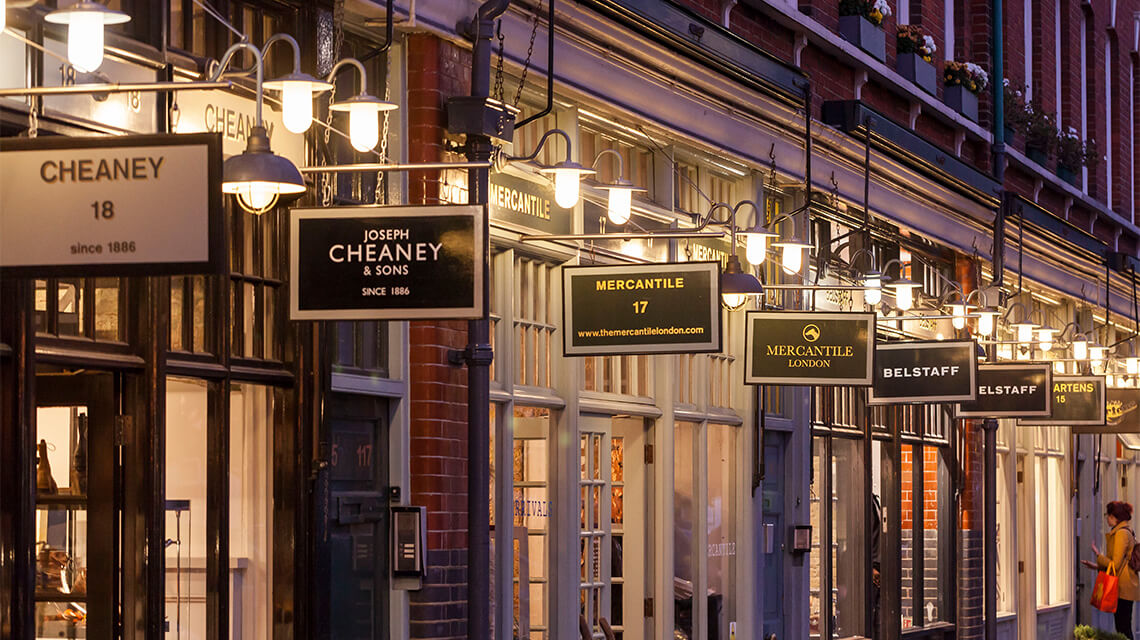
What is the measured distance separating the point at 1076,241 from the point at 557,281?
13793 millimetres

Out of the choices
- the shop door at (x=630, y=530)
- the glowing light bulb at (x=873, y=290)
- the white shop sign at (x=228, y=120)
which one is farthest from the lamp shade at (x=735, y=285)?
the white shop sign at (x=228, y=120)

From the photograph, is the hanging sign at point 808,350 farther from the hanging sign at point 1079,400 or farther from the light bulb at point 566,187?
the hanging sign at point 1079,400

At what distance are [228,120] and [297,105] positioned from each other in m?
1.99

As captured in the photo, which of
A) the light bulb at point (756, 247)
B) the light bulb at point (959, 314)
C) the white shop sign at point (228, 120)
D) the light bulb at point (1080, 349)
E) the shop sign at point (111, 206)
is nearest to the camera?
the shop sign at point (111, 206)

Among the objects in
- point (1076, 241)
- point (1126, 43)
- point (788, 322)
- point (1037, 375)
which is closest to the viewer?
point (788, 322)

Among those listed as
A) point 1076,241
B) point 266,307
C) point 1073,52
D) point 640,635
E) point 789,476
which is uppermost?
point 1073,52

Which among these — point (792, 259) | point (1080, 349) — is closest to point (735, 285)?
point (792, 259)

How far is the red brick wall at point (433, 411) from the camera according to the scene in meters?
10.1

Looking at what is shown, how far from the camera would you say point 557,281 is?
39.6 ft

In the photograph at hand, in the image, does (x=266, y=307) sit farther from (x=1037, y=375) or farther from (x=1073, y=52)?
(x=1073, y=52)

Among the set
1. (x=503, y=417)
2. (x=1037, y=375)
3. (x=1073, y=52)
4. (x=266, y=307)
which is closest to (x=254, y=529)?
(x=266, y=307)

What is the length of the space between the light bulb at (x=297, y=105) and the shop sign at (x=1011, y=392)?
39.6 ft

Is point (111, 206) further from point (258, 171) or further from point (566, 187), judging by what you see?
point (566, 187)

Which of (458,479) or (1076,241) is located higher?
(1076,241)
